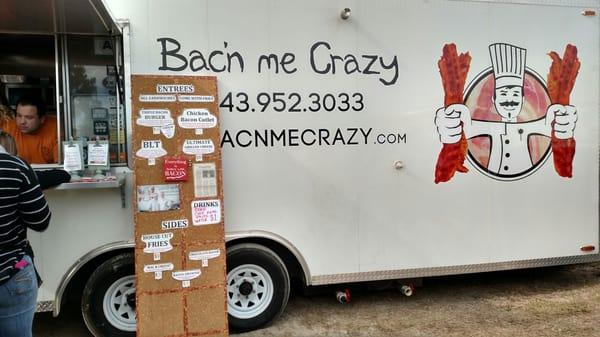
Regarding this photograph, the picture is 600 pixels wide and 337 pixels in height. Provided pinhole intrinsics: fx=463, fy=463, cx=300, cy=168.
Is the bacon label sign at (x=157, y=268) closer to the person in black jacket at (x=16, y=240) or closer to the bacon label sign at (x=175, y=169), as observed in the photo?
the bacon label sign at (x=175, y=169)

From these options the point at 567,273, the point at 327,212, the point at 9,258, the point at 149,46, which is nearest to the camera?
the point at 9,258

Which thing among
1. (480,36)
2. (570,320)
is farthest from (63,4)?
(570,320)

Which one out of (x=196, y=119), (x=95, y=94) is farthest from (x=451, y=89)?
(x=95, y=94)

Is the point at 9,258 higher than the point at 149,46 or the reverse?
the reverse

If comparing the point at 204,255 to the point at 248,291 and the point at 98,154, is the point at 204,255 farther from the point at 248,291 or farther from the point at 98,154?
the point at 98,154

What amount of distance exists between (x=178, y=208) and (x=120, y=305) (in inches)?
37.4

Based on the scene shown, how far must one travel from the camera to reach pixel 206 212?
363 centimetres

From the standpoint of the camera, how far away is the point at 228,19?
148 inches

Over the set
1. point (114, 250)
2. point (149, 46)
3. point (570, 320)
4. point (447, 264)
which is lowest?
point (570, 320)

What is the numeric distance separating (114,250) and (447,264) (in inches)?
115

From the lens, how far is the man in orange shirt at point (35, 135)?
375 cm

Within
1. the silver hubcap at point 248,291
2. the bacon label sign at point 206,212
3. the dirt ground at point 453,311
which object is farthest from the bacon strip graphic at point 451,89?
the bacon label sign at point 206,212

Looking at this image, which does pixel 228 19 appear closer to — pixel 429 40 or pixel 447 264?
pixel 429 40

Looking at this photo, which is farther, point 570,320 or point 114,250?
point 570,320
